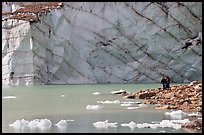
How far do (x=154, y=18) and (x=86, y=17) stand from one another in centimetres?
476

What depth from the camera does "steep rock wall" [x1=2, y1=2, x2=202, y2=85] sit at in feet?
102

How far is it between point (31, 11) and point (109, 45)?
621 centimetres

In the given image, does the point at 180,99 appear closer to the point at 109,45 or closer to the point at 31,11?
the point at 109,45

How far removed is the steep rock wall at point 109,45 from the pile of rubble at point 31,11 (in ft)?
1.48

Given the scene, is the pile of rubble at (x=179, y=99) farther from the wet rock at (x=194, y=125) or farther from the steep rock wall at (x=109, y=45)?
the steep rock wall at (x=109, y=45)

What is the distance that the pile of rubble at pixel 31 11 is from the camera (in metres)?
32.1

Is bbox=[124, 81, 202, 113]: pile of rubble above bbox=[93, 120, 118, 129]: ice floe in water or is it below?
above

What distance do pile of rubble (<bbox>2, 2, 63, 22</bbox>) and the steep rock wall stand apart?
45 centimetres

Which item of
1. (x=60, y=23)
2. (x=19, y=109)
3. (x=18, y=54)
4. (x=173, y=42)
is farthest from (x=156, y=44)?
(x=19, y=109)

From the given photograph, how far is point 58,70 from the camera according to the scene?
31000 millimetres

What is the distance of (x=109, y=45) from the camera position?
31969mm

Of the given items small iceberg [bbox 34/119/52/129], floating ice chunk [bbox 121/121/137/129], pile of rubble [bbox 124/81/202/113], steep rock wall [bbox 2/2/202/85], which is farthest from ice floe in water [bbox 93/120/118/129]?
steep rock wall [bbox 2/2/202/85]

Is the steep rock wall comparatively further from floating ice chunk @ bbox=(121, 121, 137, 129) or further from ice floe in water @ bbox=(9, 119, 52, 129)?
floating ice chunk @ bbox=(121, 121, 137, 129)

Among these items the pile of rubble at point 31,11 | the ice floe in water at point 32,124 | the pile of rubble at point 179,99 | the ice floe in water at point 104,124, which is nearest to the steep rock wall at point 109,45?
the pile of rubble at point 31,11
